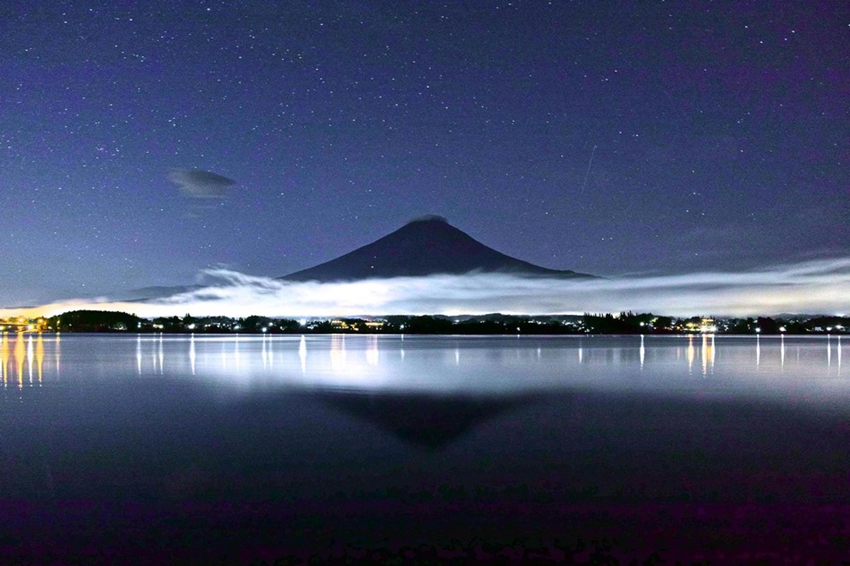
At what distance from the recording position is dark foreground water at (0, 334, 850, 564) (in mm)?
7520

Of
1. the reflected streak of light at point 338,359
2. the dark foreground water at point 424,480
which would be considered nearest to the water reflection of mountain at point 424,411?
the dark foreground water at point 424,480

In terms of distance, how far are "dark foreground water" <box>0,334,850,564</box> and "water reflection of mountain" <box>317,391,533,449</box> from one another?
94 mm

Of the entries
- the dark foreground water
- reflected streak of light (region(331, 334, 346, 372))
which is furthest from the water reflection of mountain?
reflected streak of light (region(331, 334, 346, 372))

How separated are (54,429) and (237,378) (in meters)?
16.2

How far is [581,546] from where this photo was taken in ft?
24.5

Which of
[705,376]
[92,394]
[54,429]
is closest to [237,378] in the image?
[92,394]

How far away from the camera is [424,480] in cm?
1045

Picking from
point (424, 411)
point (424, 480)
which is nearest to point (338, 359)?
point (424, 411)

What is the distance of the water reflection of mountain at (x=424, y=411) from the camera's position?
14969 millimetres

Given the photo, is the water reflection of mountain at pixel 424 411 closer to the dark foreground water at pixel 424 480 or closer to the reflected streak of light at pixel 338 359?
the dark foreground water at pixel 424 480

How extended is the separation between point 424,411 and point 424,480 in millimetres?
8422

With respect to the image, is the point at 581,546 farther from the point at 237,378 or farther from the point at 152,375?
the point at 152,375

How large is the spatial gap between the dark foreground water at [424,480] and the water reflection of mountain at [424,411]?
9 centimetres

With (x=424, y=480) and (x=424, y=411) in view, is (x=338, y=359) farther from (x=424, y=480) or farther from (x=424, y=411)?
(x=424, y=480)
